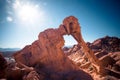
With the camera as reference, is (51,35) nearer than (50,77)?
No

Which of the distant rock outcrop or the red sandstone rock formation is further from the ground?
the distant rock outcrop

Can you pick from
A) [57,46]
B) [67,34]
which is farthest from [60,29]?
[57,46]

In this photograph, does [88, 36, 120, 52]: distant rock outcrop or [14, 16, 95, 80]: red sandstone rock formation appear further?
Answer: [88, 36, 120, 52]: distant rock outcrop

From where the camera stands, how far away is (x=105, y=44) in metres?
89.9

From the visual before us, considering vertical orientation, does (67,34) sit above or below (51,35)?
above

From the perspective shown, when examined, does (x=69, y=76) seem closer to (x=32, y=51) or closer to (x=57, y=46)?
(x=57, y=46)

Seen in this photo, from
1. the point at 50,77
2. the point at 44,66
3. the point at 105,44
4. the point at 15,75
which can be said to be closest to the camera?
the point at 15,75

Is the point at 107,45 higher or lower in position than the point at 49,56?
higher

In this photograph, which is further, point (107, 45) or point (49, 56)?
point (107, 45)

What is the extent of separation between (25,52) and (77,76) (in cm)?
1245

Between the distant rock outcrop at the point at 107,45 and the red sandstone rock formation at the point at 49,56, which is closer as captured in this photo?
the red sandstone rock formation at the point at 49,56

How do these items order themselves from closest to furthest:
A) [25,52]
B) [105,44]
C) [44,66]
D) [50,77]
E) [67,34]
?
[50,77] → [44,66] → [25,52] → [67,34] → [105,44]

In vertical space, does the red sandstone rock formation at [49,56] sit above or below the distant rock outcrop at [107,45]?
below

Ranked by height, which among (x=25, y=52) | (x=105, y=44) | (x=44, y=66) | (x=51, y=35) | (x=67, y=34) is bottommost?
(x=44, y=66)
